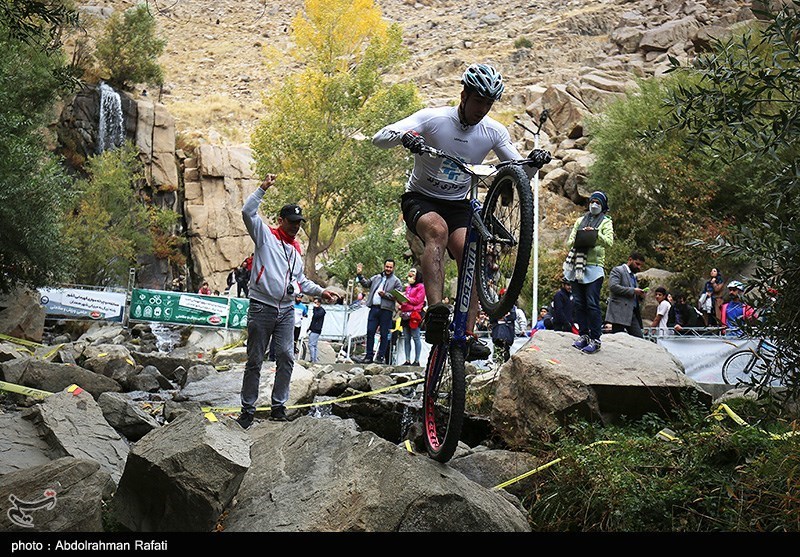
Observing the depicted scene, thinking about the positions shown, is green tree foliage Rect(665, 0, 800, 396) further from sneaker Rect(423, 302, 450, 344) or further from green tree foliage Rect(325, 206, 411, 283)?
green tree foliage Rect(325, 206, 411, 283)

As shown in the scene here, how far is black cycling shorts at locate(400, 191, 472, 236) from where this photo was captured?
5438 mm

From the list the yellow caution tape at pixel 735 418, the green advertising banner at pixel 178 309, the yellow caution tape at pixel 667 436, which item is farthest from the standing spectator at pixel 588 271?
the green advertising banner at pixel 178 309

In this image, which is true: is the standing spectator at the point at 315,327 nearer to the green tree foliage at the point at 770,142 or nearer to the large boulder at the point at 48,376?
the large boulder at the point at 48,376

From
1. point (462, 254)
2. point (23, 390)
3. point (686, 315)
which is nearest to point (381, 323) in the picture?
point (686, 315)

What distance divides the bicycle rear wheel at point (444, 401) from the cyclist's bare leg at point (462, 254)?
25cm

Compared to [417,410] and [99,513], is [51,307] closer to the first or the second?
[417,410]

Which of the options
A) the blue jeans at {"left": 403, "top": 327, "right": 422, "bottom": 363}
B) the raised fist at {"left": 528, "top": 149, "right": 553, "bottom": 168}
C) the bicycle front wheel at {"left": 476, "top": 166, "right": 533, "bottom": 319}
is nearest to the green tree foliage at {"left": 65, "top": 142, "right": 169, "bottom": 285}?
the blue jeans at {"left": 403, "top": 327, "right": 422, "bottom": 363}

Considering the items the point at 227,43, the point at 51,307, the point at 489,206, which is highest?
the point at 227,43

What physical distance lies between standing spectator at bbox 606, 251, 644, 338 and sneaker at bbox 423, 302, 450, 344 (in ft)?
20.5

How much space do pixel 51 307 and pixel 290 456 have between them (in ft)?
62.5

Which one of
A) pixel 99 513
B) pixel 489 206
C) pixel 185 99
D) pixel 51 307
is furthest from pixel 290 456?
pixel 185 99

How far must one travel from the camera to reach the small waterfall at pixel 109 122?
39.9 m

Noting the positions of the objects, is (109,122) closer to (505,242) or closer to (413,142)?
(413,142)

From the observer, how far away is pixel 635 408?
23.2 ft
